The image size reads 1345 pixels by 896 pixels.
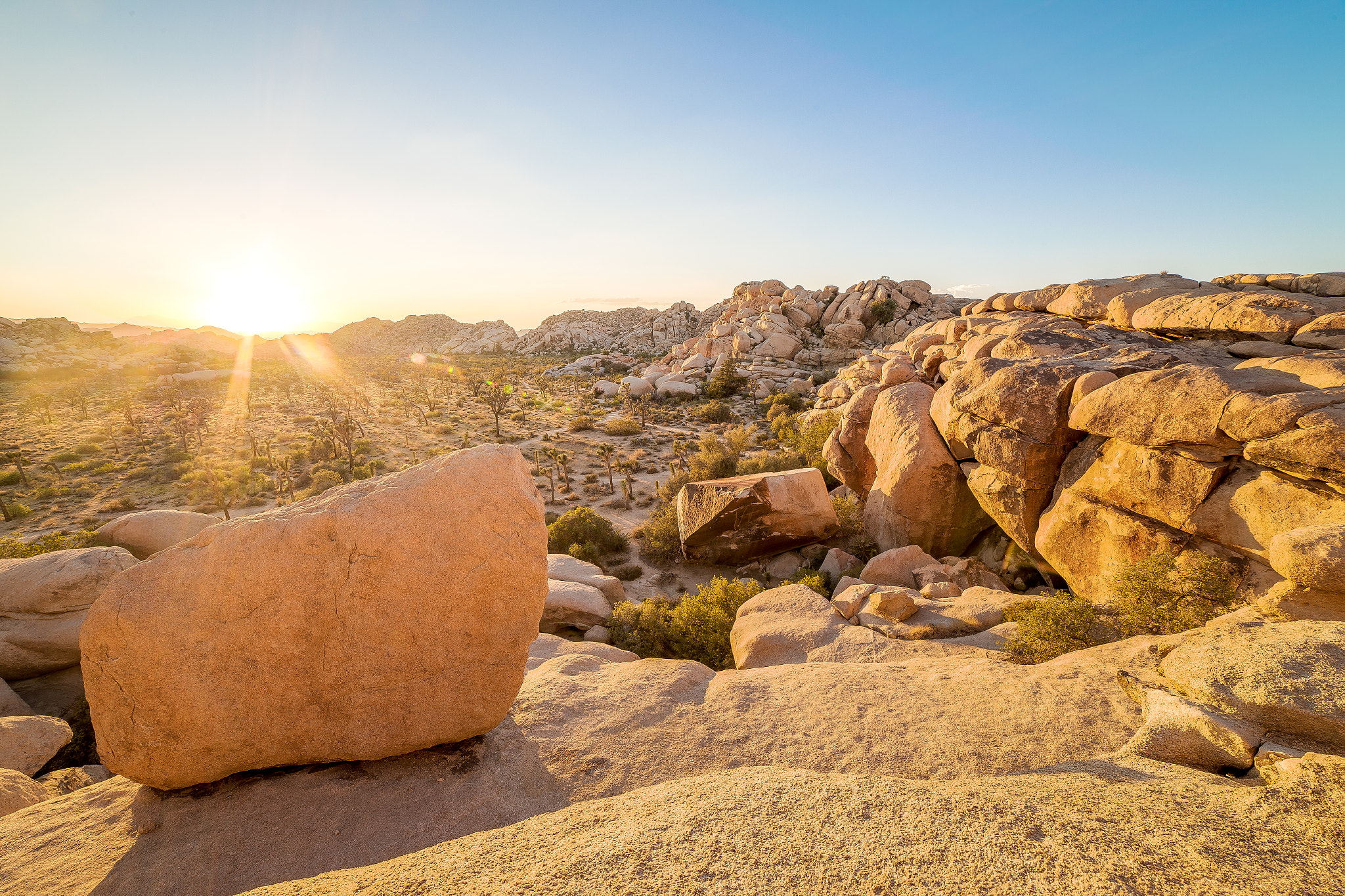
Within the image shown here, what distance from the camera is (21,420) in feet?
124

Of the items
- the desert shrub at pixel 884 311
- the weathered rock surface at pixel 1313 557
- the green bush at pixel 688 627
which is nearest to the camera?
the weathered rock surface at pixel 1313 557

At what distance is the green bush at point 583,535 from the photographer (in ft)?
59.5

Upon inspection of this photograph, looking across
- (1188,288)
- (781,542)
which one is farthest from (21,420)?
(1188,288)

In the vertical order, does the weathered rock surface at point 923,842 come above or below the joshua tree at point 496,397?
below

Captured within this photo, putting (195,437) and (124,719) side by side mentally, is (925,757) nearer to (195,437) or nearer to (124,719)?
(124,719)

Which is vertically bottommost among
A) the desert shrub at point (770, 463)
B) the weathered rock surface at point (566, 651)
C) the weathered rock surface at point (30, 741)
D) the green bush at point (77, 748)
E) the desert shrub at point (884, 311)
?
the green bush at point (77, 748)

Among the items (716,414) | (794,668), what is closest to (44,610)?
(794,668)

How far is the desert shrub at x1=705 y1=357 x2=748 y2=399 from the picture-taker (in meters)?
46.2

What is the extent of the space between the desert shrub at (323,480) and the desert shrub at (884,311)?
5406cm

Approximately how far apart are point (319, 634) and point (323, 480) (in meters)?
23.4

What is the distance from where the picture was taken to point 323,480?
24812mm

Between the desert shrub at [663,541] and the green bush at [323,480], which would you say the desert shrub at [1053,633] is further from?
the green bush at [323,480]

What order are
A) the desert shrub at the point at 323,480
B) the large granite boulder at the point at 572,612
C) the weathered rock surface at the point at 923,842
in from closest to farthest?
the weathered rock surface at the point at 923,842 → the large granite boulder at the point at 572,612 → the desert shrub at the point at 323,480

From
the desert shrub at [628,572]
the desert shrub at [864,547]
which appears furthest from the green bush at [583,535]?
the desert shrub at [864,547]
